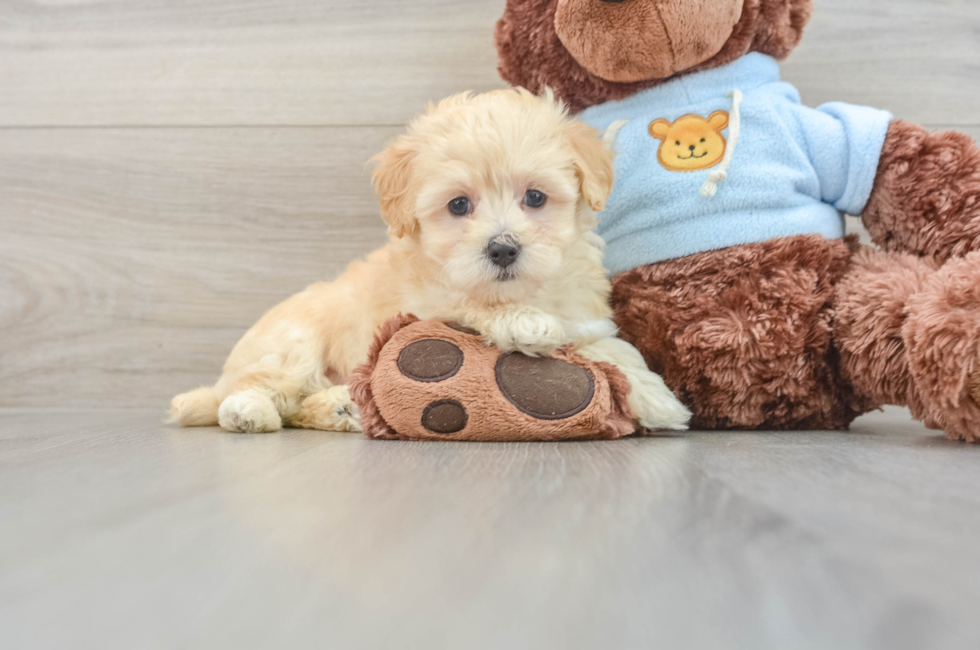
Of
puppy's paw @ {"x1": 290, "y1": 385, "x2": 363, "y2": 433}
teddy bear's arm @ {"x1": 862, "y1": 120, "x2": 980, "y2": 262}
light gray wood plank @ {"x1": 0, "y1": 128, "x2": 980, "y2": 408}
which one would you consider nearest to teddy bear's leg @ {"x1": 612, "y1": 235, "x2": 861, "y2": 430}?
teddy bear's arm @ {"x1": 862, "y1": 120, "x2": 980, "y2": 262}

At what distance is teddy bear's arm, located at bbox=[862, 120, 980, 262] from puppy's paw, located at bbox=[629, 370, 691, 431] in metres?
0.51

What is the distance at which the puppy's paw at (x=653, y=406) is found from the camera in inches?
44.3

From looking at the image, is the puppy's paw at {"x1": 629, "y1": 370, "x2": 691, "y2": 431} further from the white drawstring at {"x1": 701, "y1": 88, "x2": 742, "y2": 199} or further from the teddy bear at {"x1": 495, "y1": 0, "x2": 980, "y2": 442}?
the white drawstring at {"x1": 701, "y1": 88, "x2": 742, "y2": 199}

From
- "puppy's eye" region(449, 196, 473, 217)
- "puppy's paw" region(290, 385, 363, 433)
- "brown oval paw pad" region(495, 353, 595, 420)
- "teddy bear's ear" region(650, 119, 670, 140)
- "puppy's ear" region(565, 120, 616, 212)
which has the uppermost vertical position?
"teddy bear's ear" region(650, 119, 670, 140)

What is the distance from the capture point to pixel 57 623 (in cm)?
42

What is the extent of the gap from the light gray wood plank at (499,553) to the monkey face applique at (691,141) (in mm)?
589

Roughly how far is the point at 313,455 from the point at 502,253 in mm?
411

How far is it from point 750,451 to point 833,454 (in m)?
0.10

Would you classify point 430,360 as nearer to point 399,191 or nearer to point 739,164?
point 399,191

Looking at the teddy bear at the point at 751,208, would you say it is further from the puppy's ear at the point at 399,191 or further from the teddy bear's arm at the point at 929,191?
the puppy's ear at the point at 399,191

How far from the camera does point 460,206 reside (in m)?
A: 1.14

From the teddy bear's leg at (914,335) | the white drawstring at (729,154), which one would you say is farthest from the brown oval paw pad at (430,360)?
the teddy bear's leg at (914,335)

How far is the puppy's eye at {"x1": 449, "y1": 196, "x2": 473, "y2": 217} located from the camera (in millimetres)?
1137

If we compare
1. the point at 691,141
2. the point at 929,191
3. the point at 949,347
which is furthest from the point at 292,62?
the point at 949,347
